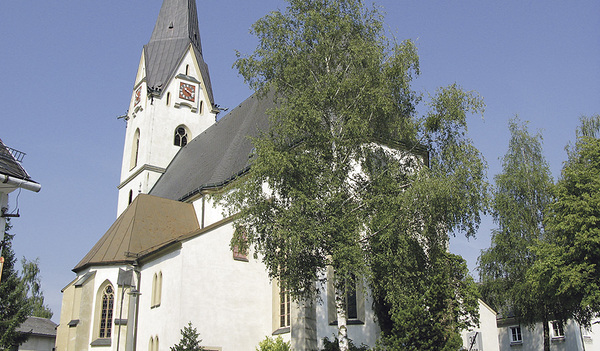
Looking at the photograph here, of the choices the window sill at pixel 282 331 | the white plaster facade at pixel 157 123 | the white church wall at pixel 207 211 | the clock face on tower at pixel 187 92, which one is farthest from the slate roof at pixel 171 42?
the window sill at pixel 282 331

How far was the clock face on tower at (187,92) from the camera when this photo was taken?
3838cm

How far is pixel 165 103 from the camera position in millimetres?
37906

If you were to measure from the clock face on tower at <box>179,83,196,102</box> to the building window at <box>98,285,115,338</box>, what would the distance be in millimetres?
17904

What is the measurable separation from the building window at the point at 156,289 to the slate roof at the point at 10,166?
826cm

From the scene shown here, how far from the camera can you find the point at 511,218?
23391mm

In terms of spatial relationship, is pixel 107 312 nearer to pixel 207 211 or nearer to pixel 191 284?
pixel 191 284

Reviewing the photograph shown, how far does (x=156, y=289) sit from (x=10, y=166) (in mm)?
8845

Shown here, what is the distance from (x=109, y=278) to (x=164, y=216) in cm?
375

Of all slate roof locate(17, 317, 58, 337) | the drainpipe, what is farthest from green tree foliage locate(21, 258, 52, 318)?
the drainpipe

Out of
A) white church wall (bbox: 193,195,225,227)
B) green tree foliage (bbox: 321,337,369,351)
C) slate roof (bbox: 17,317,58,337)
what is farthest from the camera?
slate roof (bbox: 17,317,58,337)

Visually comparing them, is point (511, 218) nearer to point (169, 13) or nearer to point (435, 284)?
point (435, 284)

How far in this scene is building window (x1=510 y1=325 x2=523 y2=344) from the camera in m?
35.8

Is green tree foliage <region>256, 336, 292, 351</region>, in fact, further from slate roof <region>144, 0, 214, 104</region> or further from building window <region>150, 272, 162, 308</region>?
slate roof <region>144, 0, 214, 104</region>

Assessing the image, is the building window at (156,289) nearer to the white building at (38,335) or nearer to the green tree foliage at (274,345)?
the green tree foliage at (274,345)
